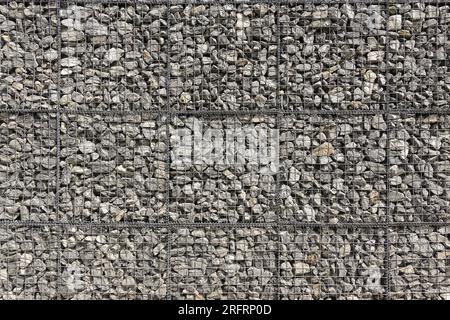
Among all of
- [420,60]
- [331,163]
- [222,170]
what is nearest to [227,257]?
[222,170]

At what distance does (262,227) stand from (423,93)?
40.5 inches

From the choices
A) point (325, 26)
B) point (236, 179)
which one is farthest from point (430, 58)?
point (236, 179)

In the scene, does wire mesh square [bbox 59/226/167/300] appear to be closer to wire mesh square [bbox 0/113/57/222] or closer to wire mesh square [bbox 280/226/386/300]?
wire mesh square [bbox 0/113/57/222]

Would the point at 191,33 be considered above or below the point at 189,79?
above

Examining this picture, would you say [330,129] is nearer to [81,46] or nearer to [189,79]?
→ [189,79]

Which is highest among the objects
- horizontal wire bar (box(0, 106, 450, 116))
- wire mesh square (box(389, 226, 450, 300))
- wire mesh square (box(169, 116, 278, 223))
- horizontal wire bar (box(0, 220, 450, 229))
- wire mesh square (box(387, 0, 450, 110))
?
wire mesh square (box(387, 0, 450, 110))

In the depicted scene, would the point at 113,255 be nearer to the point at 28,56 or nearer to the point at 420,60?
the point at 28,56

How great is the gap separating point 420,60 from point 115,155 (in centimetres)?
157

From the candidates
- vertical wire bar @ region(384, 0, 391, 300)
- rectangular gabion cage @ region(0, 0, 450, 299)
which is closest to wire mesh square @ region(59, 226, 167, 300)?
rectangular gabion cage @ region(0, 0, 450, 299)

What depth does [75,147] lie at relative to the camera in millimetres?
2977

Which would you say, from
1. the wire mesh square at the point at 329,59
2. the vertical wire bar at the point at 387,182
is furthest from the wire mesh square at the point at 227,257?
the wire mesh square at the point at 329,59

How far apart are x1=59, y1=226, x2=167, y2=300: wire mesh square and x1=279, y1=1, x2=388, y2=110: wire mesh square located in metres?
0.95

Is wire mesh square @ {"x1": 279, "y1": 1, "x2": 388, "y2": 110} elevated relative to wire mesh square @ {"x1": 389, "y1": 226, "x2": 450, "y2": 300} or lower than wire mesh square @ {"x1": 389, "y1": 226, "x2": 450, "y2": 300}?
elevated

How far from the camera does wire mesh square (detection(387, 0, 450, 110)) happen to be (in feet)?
9.70
